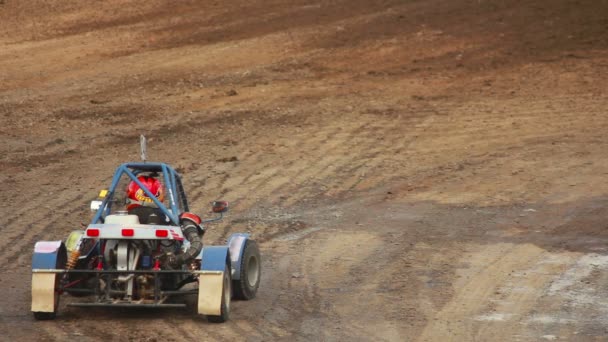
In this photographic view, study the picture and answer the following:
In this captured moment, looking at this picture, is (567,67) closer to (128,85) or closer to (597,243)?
(128,85)

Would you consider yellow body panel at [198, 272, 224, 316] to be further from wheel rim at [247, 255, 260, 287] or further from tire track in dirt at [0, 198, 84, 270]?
tire track in dirt at [0, 198, 84, 270]

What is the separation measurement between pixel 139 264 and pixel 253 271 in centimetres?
155

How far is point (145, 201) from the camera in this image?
12.4 metres

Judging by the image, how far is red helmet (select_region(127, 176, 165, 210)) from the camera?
12422mm

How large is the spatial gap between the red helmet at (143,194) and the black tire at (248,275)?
1.04m

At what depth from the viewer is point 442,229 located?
16547 millimetres

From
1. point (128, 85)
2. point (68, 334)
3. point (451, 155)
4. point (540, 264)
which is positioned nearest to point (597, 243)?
point (540, 264)

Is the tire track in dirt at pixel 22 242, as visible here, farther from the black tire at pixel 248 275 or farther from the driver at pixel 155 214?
the black tire at pixel 248 275

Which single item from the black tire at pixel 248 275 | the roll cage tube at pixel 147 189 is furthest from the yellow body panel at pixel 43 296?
the black tire at pixel 248 275

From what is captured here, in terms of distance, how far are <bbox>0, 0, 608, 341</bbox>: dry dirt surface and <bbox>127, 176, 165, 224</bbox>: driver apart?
95 centimetres

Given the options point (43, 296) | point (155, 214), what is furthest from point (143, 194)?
point (43, 296)

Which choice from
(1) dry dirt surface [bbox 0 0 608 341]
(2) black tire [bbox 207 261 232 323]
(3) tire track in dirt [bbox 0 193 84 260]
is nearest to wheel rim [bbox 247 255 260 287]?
(1) dry dirt surface [bbox 0 0 608 341]

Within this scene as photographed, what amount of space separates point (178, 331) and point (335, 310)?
1793mm

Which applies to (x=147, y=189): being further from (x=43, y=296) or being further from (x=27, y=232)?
(x=27, y=232)
